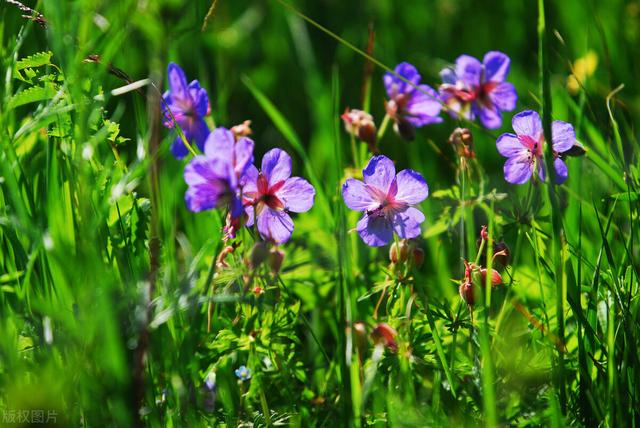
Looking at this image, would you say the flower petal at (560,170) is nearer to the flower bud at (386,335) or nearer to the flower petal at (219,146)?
the flower bud at (386,335)

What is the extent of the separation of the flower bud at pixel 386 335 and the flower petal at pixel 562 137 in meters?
0.47

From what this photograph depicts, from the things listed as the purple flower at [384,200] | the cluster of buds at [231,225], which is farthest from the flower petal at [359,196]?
the cluster of buds at [231,225]

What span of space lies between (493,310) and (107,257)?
2.62 ft

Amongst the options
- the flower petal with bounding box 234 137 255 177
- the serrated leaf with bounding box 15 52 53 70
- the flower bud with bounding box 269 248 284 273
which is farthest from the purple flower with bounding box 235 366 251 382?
the serrated leaf with bounding box 15 52 53 70

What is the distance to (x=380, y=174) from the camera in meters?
1.43

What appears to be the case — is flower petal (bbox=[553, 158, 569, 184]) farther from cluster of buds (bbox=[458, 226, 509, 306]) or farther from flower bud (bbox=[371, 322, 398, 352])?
flower bud (bbox=[371, 322, 398, 352])

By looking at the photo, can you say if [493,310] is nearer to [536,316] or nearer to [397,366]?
[536,316]

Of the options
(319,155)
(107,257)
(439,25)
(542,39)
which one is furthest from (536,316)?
(439,25)

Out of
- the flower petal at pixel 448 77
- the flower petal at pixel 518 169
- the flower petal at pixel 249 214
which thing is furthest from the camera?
the flower petal at pixel 448 77

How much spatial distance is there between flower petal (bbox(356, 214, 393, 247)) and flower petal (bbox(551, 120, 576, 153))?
352 millimetres

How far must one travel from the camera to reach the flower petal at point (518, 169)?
1.49m

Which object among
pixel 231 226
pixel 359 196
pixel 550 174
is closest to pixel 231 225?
pixel 231 226

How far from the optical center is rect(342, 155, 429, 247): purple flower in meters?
1.41

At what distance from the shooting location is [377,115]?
3.38 metres
